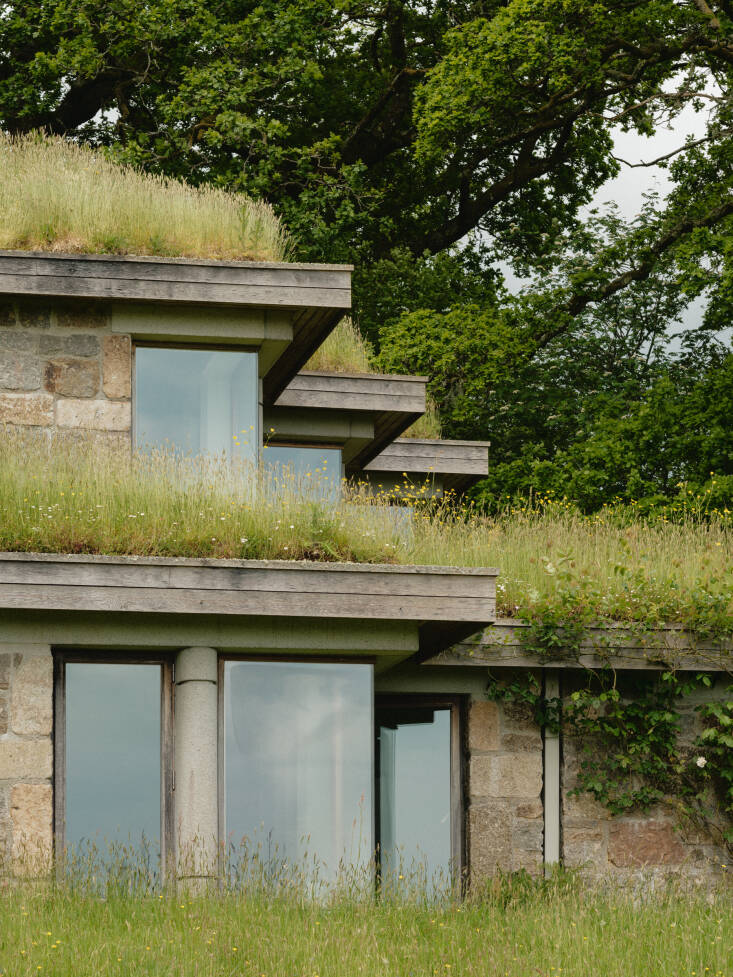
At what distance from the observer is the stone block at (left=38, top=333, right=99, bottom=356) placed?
38.3 feet

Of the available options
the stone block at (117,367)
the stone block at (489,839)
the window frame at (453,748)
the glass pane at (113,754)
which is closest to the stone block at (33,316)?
the stone block at (117,367)

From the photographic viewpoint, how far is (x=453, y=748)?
11.7m

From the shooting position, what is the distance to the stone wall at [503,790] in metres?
11.3

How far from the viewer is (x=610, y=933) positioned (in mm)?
8164

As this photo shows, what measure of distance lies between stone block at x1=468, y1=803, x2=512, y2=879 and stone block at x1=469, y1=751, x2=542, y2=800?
139mm

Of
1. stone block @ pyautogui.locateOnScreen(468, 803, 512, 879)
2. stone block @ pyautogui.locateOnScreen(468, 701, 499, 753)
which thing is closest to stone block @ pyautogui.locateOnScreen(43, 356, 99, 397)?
stone block @ pyautogui.locateOnScreen(468, 701, 499, 753)

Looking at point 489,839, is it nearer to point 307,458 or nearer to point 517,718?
point 517,718

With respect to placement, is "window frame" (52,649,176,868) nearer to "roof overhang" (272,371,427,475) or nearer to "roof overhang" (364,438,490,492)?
"roof overhang" (272,371,427,475)

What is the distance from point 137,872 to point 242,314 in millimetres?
5106

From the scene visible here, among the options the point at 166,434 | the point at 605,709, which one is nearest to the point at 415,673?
the point at 605,709

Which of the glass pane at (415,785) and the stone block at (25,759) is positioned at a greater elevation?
the stone block at (25,759)

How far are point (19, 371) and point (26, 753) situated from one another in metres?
3.71

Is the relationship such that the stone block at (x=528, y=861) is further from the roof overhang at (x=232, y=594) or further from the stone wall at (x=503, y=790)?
the roof overhang at (x=232, y=594)

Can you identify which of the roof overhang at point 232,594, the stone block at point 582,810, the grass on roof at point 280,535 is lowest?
the stone block at point 582,810
